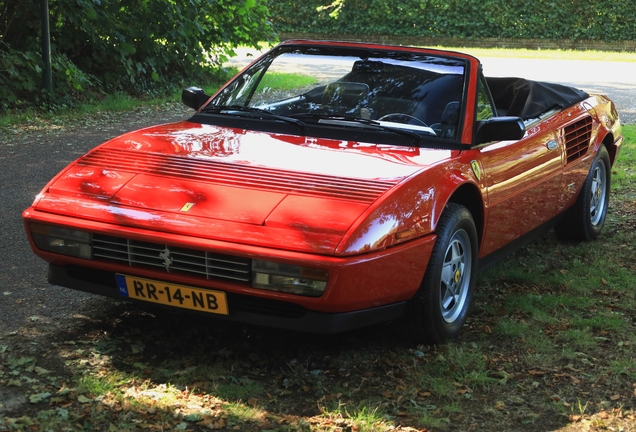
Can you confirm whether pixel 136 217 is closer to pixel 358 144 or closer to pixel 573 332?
pixel 358 144

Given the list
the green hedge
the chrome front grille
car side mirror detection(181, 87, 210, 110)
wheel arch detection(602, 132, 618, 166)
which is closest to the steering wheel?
car side mirror detection(181, 87, 210, 110)

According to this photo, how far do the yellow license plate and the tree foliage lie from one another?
319 inches

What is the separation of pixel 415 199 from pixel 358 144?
705 millimetres

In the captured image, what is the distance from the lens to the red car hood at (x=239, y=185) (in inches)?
134

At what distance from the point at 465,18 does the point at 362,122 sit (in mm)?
25183

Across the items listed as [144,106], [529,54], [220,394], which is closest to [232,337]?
[220,394]

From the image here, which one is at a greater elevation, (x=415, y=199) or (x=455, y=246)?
(x=415, y=199)

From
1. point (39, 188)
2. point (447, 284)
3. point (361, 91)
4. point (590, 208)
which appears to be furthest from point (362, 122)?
point (39, 188)

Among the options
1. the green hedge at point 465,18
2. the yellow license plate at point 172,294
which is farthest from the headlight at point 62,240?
the green hedge at point 465,18

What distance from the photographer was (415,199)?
3709mm

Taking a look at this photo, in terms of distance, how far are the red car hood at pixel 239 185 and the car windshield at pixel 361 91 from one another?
12.5 inches

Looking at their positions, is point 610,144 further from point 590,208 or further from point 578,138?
point 578,138

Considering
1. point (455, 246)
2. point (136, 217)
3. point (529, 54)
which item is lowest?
point (529, 54)

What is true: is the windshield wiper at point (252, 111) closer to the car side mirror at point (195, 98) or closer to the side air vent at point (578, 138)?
the car side mirror at point (195, 98)
